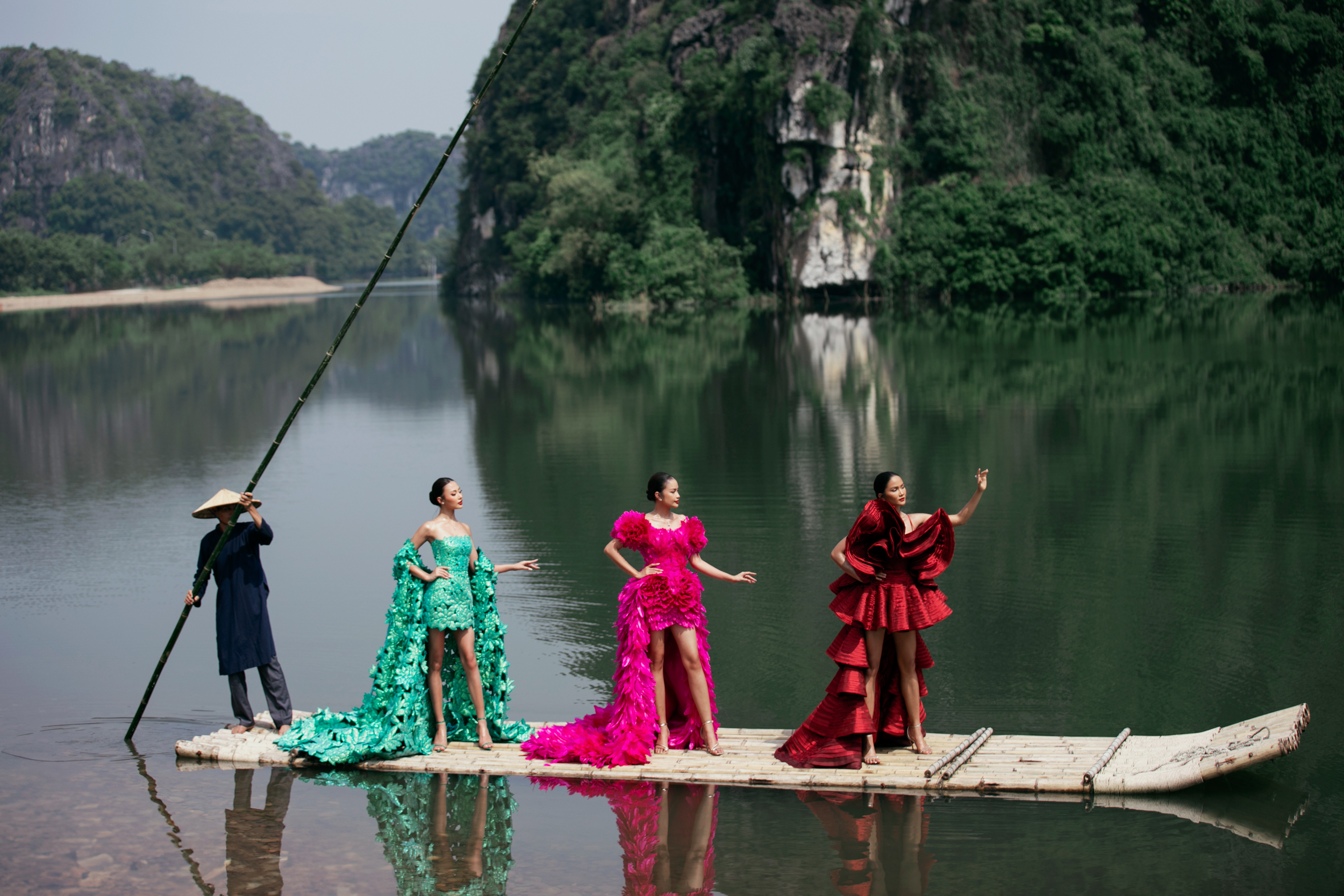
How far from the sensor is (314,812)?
733 centimetres

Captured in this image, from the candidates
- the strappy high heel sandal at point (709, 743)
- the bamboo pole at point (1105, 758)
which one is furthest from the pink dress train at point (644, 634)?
the bamboo pole at point (1105, 758)

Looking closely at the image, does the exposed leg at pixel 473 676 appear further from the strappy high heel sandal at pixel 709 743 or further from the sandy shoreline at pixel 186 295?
the sandy shoreline at pixel 186 295

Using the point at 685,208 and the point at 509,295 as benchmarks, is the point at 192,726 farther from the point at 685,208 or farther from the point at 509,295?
the point at 509,295

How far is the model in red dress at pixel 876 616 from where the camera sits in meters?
7.33

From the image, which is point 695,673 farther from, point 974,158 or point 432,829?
point 974,158

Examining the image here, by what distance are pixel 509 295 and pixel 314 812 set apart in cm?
8711

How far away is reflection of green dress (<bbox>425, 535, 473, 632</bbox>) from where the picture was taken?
776cm

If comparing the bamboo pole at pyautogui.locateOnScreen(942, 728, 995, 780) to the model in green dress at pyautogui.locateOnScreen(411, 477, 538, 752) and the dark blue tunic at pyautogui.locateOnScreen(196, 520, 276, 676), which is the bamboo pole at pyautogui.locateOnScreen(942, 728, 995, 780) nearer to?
the model in green dress at pyautogui.locateOnScreen(411, 477, 538, 752)

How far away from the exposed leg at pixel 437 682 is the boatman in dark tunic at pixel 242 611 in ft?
3.44

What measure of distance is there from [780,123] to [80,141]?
146270mm

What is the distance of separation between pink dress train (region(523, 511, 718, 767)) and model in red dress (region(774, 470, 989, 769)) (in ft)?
2.70

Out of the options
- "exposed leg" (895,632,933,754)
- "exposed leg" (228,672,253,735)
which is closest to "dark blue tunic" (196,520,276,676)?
"exposed leg" (228,672,253,735)

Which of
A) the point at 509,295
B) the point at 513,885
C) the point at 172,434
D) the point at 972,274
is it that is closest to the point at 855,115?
the point at 972,274

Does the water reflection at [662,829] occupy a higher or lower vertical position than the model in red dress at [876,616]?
lower
